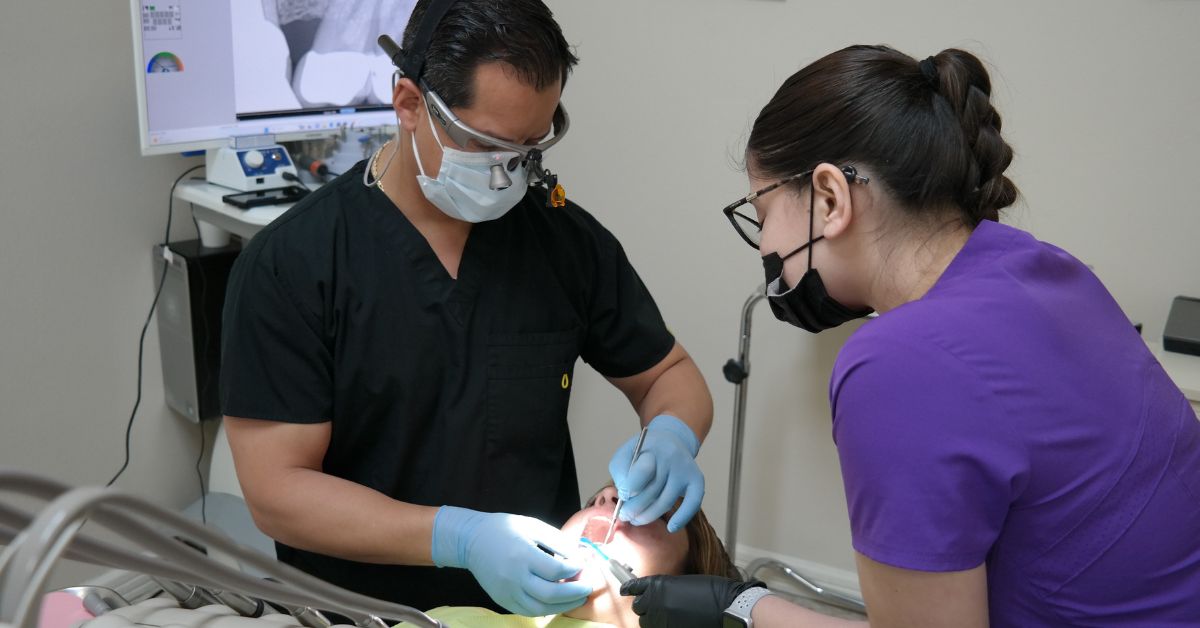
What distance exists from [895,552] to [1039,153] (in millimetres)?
1710

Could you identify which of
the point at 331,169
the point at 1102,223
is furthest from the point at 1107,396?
the point at 331,169

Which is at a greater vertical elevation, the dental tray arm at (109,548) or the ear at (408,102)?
the ear at (408,102)

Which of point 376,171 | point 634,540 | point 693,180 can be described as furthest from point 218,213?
point 634,540

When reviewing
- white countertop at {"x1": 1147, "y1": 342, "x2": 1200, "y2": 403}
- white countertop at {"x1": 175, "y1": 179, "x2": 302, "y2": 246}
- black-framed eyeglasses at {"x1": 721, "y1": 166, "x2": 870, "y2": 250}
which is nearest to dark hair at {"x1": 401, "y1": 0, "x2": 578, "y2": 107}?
black-framed eyeglasses at {"x1": 721, "y1": 166, "x2": 870, "y2": 250}

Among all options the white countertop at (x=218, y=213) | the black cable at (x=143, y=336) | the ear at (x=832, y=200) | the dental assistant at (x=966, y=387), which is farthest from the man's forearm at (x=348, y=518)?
the black cable at (x=143, y=336)

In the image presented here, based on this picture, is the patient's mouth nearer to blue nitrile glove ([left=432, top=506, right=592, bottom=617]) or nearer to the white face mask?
blue nitrile glove ([left=432, top=506, right=592, bottom=617])

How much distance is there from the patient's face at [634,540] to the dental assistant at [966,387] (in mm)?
392

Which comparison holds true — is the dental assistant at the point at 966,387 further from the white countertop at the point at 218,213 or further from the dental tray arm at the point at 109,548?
the white countertop at the point at 218,213

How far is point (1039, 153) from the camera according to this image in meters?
2.32

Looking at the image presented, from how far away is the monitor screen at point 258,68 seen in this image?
6.82 feet

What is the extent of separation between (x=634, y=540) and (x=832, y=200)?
0.64 metres

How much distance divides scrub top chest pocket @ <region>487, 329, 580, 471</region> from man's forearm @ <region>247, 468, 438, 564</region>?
18 cm

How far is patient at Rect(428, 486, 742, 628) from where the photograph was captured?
1381mm

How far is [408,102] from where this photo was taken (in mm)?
1344
